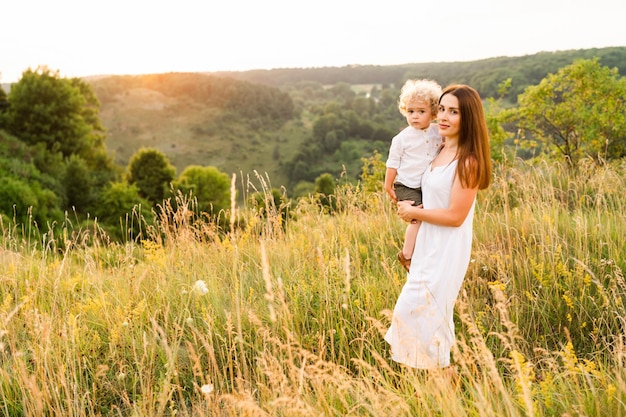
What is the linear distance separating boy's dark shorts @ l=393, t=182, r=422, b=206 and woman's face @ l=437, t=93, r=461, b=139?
1.48ft

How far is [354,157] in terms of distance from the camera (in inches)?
3861

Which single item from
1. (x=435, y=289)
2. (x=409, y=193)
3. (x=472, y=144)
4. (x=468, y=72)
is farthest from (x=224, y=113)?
(x=435, y=289)

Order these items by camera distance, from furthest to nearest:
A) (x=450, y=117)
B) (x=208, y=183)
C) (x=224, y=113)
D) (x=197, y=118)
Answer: (x=224, y=113) < (x=197, y=118) < (x=208, y=183) < (x=450, y=117)

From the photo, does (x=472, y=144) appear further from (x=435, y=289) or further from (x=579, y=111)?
(x=579, y=111)

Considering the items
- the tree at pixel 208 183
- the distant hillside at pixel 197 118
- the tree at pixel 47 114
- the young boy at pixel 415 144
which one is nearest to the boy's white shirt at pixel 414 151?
the young boy at pixel 415 144

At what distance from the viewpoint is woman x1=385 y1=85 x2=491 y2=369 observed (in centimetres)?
275

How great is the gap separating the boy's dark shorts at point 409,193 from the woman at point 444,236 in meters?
0.26

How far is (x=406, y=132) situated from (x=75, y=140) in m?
40.6

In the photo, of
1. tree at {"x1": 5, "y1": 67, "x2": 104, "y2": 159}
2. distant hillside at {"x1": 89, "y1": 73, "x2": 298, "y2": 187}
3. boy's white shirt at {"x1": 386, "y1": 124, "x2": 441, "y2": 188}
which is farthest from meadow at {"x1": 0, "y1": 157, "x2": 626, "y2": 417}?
distant hillside at {"x1": 89, "y1": 73, "x2": 298, "y2": 187}

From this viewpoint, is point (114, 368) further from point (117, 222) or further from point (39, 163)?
point (39, 163)

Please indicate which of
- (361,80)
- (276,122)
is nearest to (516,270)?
(276,122)

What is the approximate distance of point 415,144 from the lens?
321cm

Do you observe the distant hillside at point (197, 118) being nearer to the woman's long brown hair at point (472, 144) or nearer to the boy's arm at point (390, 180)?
the boy's arm at point (390, 180)

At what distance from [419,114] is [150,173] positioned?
3664cm
